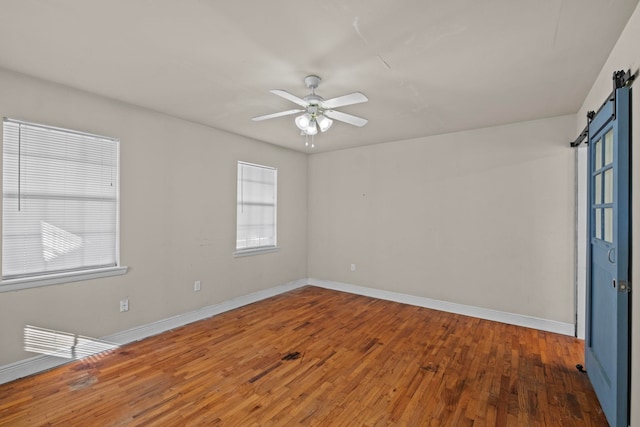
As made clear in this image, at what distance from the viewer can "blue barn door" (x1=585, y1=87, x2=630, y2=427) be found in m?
1.76

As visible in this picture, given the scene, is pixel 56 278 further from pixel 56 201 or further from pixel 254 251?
pixel 254 251

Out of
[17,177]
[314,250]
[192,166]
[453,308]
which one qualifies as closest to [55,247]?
[17,177]

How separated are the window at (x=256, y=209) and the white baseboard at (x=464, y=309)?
149 centimetres

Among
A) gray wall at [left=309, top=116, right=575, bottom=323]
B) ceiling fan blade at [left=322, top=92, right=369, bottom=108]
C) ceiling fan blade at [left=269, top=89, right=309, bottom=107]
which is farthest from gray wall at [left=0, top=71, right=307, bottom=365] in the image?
ceiling fan blade at [left=322, top=92, right=369, bottom=108]

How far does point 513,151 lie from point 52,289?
17.4 ft

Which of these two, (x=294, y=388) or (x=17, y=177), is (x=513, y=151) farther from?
A: (x=17, y=177)

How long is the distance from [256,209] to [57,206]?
253 cm

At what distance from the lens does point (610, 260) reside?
1.99 m

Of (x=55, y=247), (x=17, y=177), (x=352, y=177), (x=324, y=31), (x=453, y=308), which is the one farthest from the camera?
(x=352, y=177)

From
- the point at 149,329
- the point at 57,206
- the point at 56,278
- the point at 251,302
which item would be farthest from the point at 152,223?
the point at 251,302

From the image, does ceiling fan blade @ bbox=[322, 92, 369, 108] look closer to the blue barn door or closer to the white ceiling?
the white ceiling

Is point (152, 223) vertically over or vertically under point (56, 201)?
under

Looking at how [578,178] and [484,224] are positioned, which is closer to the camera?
[578,178]

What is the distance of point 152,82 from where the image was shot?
271 cm
